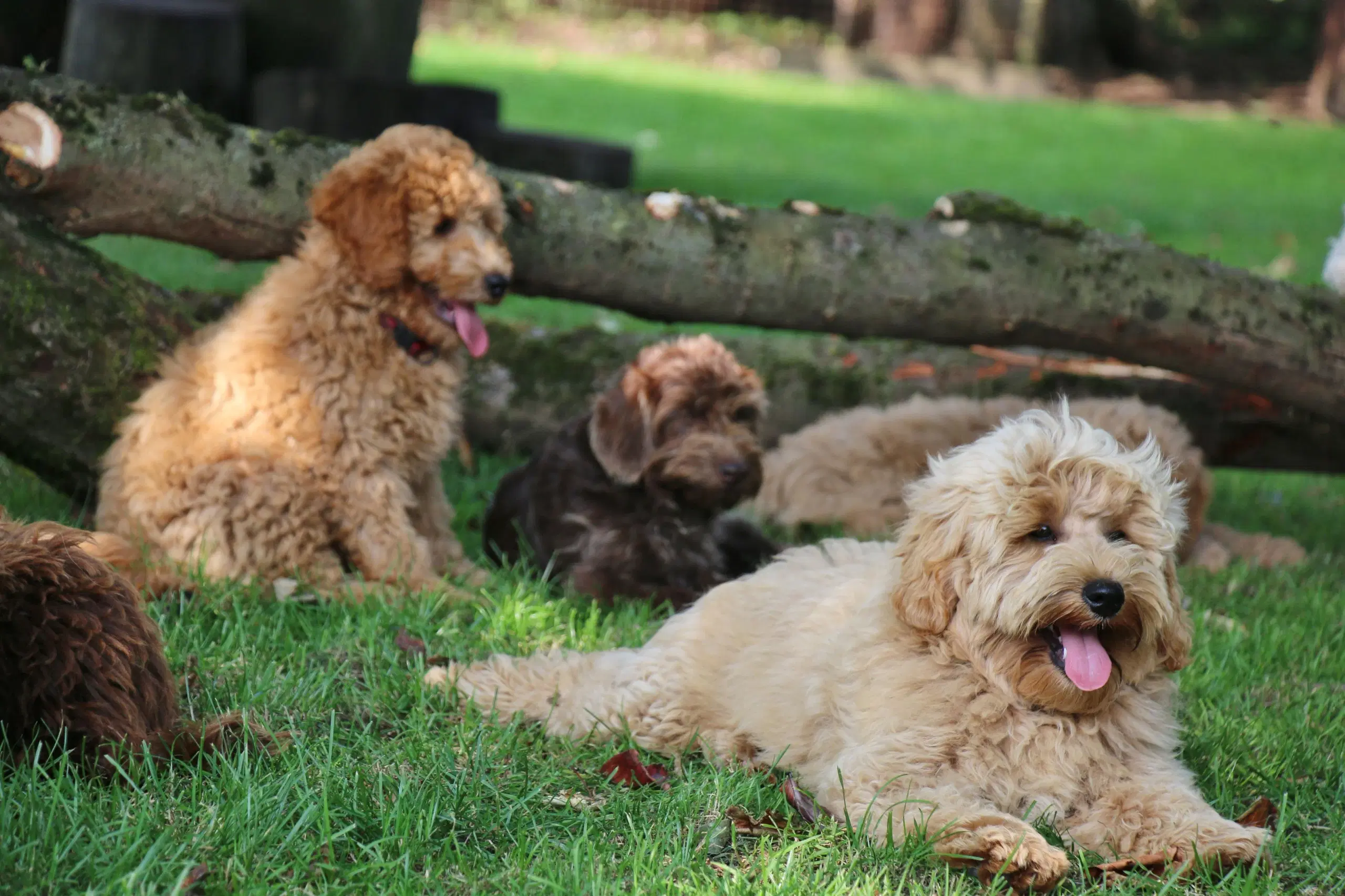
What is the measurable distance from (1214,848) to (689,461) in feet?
8.79

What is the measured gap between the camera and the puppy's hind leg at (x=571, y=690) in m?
4.12

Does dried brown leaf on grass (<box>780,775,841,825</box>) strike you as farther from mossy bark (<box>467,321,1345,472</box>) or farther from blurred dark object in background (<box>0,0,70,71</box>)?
blurred dark object in background (<box>0,0,70,71</box>)

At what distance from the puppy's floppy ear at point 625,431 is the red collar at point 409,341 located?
0.70 metres

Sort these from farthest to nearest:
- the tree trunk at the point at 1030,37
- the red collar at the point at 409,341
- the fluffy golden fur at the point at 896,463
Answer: the tree trunk at the point at 1030,37, the fluffy golden fur at the point at 896,463, the red collar at the point at 409,341

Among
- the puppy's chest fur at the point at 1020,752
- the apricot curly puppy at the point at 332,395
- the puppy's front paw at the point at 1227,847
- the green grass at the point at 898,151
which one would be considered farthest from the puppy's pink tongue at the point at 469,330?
the green grass at the point at 898,151

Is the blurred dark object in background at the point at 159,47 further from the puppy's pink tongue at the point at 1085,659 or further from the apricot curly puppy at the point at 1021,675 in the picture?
the puppy's pink tongue at the point at 1085,659

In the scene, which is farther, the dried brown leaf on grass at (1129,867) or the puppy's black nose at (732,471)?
the puppy's black nose at (732,471)

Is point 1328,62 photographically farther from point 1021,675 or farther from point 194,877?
point 194,877

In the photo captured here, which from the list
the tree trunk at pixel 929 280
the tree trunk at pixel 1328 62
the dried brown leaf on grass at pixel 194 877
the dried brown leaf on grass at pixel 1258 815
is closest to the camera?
the dried brown leaf on grass at pixel 194 877

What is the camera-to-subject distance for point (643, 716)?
4.11m

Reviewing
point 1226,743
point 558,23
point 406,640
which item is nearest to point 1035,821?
point 1226,743

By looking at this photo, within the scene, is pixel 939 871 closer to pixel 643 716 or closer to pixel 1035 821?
pixel 1035 821

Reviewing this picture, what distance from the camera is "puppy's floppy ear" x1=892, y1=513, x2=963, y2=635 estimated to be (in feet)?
11.8

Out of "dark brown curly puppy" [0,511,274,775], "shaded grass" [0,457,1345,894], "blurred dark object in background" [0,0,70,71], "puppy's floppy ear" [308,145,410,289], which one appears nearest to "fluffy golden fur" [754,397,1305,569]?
"shaded grass" [0,457,1345,894]
